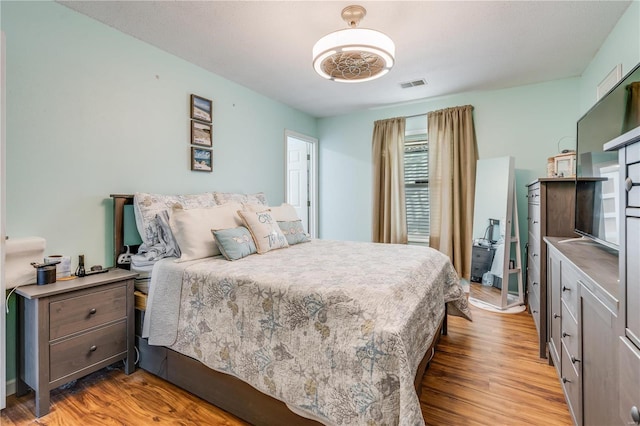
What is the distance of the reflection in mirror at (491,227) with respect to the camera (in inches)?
135

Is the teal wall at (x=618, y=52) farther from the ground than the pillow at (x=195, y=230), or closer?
farther from the ground

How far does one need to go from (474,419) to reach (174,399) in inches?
66.0

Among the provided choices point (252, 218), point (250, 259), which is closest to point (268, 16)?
point (252, 218)

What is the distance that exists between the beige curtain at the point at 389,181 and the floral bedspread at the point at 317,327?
2.25m

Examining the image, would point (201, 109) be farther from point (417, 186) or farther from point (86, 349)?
point (417, 186)

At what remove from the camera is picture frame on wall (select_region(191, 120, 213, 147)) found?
3.02 metres

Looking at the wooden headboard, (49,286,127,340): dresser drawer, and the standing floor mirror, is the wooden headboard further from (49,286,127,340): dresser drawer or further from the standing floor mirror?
the standing floor mirror

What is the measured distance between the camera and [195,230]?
2188mm

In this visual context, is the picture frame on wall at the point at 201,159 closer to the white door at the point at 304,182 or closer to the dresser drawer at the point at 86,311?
the dresser drawer at the point at 86,311

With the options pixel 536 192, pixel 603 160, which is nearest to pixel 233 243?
pixel 603 160

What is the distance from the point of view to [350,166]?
4.80 m

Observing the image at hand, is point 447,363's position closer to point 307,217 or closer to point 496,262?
point 496,262

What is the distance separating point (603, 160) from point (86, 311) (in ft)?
10.1

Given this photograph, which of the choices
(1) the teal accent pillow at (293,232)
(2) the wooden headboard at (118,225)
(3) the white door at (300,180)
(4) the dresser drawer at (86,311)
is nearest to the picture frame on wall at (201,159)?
(2) the wooden headboard at (118,225)
